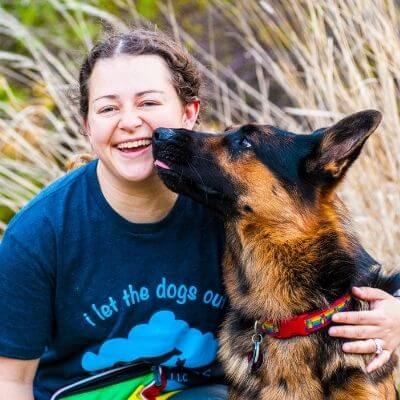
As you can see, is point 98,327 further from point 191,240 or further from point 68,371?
point 191,240

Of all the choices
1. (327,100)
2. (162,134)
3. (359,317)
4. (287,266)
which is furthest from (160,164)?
(327,100)

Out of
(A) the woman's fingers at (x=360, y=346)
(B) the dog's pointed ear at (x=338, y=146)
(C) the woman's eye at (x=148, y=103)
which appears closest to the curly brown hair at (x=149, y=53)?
(C) the woman's eye at (x=148, y=103)

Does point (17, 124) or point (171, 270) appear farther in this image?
point (17, 124)

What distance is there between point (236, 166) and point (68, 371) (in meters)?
0.92

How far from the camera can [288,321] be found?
98.9 inches

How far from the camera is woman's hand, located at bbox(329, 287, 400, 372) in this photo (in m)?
2.44

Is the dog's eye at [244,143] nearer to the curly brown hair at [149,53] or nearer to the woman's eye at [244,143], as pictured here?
the woman's eye at [244,143]

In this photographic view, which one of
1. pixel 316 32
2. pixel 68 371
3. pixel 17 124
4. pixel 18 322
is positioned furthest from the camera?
pixel 17 124

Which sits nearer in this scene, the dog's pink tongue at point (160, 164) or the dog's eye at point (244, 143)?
the dog's pink tongue at point (160, 164)

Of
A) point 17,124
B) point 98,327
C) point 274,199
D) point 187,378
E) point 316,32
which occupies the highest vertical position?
point 316,32

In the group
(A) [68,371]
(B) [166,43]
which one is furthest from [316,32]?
(A) [68,371]

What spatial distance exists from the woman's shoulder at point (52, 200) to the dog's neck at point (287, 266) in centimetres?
55

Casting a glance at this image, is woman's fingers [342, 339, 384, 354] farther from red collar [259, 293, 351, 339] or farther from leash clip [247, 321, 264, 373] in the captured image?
leash clip [247, 321, 264, 373]

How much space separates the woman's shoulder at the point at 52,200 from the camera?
250 cm
